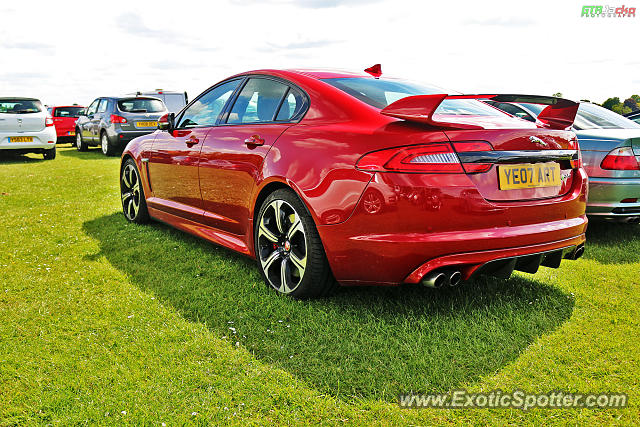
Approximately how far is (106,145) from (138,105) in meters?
1.73

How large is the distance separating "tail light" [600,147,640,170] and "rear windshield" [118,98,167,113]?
1330 cm

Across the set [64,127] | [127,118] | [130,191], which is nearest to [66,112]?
[64,127]

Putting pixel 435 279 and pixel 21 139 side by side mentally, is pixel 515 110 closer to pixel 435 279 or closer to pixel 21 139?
pixel 435 279

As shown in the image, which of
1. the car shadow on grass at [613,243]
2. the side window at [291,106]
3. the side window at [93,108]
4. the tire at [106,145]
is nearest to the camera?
the side window at [291,106]

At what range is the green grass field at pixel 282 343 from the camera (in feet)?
7.70

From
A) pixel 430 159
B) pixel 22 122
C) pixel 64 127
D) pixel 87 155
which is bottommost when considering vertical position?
pixel 87 155

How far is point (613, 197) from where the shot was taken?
506 cm

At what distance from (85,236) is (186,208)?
139cm

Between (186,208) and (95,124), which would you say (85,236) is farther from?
(95,124)

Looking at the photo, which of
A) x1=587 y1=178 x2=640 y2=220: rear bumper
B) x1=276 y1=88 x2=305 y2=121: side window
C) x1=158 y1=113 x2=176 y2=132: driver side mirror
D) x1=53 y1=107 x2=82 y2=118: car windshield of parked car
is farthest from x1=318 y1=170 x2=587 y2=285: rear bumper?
x1=53 y1=107 x2=82 y2=118: car windshield of parked car

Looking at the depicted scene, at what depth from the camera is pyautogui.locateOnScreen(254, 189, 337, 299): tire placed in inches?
130

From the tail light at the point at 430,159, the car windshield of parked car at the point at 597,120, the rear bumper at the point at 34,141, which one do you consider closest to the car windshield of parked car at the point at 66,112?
the rear bumper at the point at 34,141

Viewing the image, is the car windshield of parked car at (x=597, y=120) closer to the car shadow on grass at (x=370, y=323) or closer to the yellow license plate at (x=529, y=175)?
the car shadow on grass at (x=370, y=323)
